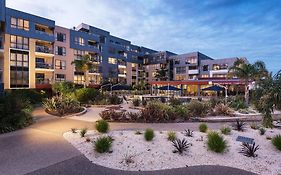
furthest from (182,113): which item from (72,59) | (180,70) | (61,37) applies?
(180,70)

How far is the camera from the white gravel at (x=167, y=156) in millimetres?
6758

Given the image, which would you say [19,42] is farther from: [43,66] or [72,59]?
[72,59]

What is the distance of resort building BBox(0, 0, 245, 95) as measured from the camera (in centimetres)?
3180

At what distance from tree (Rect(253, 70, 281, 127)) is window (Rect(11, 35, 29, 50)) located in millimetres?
34820

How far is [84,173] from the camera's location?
613 cm

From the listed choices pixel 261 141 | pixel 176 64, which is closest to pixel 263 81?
pixel 261 141

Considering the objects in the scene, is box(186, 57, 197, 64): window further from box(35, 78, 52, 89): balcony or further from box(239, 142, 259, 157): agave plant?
box(239, 142, 259, 157): agave plant

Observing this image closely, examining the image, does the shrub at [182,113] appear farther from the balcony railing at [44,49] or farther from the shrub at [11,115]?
the balcony railing at [44,49]

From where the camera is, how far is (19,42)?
3284cm

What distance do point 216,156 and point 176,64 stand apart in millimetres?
62084

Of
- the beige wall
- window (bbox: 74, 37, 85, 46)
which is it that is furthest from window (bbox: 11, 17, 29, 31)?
window (bbox: 74, 37, 85, 46)

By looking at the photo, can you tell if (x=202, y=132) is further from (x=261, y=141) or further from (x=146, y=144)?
(x=146, y=144)

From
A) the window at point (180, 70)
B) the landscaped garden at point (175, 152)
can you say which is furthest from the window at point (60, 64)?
the window at point (180, 70)

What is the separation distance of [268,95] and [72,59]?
41035mm
